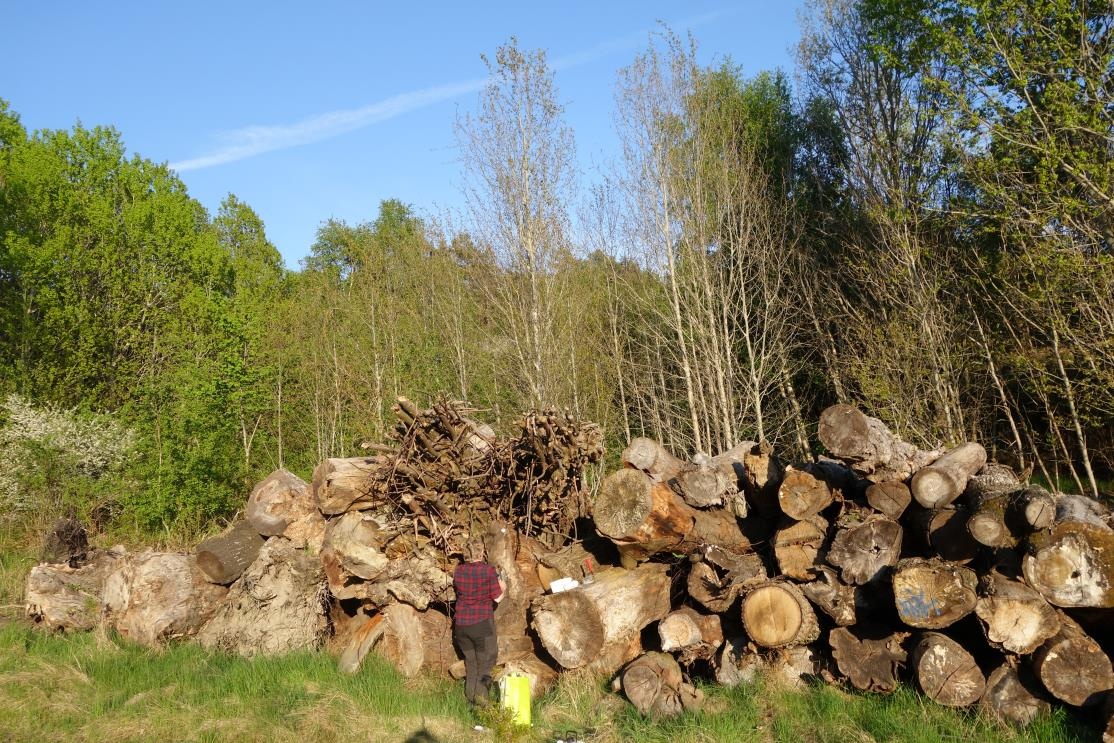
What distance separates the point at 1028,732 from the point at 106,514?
16.0m

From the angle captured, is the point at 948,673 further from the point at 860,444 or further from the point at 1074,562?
the point at 860,444

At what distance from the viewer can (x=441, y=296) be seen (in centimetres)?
2139

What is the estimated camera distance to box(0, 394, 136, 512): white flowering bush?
48.7 feet

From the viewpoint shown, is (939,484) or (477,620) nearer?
(939,484)

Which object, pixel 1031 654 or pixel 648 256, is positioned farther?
pixel 648 256

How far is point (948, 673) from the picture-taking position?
539 cm

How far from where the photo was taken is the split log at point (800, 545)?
6379 millimetres

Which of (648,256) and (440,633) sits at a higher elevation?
(648,256)

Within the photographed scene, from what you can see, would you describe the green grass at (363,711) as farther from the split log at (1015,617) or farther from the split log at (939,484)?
the split log at (939,484)

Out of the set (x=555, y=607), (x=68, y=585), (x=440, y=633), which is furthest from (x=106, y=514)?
(x=555, y=607)

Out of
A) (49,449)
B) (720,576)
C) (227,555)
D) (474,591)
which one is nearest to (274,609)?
(227,555)

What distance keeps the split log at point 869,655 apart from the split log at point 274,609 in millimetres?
5200

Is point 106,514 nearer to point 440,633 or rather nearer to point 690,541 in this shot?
point 440,633

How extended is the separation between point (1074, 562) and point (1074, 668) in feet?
2.37
